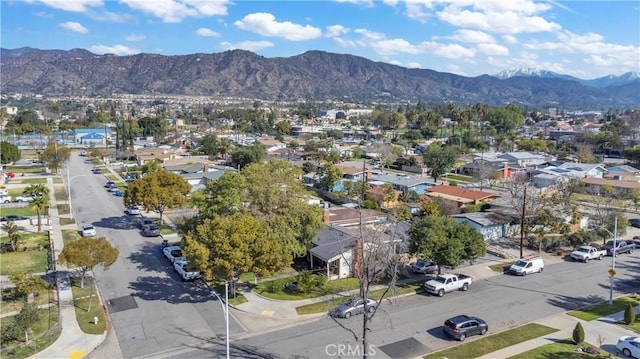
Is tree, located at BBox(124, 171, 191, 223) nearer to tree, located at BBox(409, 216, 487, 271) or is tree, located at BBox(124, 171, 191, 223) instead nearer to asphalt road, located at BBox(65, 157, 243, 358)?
asphalt road, located at BBox(65, 157, 243, 358)

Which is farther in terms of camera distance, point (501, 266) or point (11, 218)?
Result: point (11, 218)

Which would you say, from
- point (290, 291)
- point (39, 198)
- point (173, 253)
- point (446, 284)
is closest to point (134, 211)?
point (39, 198)

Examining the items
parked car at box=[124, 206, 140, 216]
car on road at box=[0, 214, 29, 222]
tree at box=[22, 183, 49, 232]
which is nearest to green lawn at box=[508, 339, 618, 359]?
parked car at box=[124, 206, 140, 216]

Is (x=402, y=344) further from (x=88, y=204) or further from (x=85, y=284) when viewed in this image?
(x=88, y=204)

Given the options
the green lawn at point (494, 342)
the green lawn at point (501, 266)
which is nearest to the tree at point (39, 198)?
the green lawn at point (494, 342)

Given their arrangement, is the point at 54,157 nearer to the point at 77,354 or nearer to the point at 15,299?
the point at 15,299

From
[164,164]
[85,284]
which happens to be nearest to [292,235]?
[85,284]
